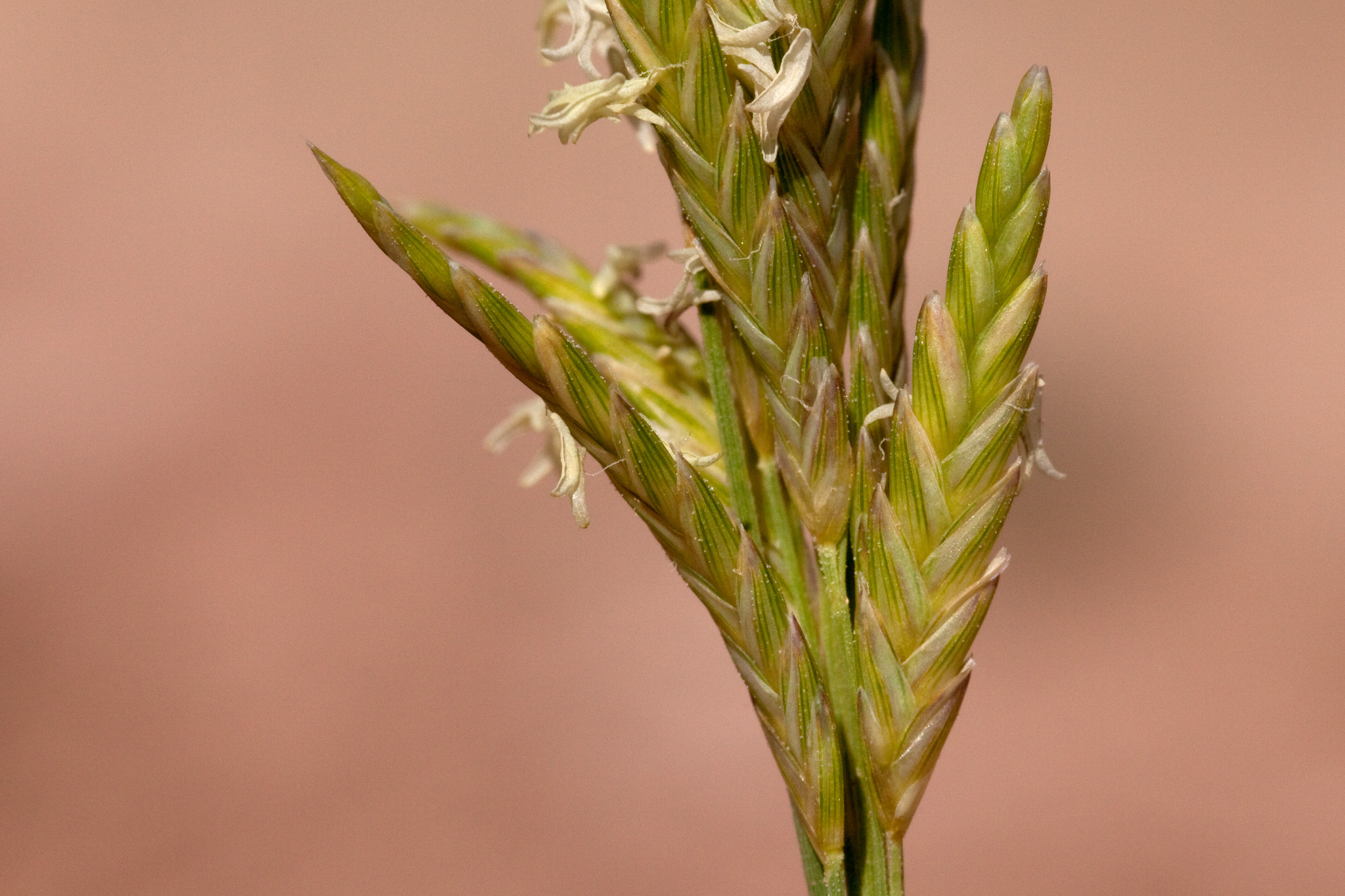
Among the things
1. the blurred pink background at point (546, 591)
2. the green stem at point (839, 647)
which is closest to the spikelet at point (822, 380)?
the green stem at point (839, 647)

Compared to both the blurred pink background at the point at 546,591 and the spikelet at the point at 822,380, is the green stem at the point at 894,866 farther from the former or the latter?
the blurred pink background at the point at 546,591

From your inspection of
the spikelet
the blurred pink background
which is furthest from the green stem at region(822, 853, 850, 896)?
the blurred pink background

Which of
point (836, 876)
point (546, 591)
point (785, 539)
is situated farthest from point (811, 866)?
point (546, 591)

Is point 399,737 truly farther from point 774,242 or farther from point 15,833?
point 774,242

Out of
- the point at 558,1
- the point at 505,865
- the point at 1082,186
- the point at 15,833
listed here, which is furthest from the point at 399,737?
the point at 1082,186

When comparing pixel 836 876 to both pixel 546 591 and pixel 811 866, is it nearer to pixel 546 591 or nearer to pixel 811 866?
pixel 811 866

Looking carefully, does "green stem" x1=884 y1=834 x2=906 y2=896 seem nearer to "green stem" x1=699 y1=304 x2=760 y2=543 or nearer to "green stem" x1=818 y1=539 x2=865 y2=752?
"green stem" x1=818 y1=539 x2=865 y2=752
